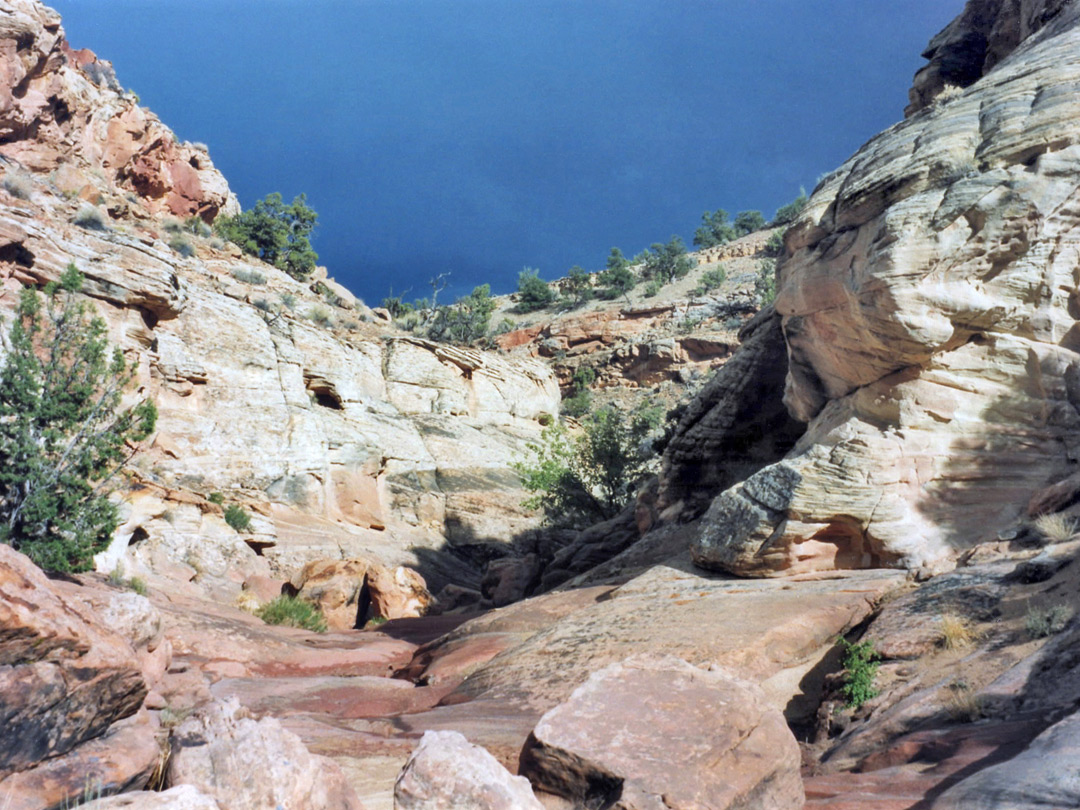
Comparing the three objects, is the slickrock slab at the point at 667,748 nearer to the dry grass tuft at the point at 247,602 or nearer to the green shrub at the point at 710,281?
the dry grass tuft at the point at 247,602

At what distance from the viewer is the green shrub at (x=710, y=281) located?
61.2m

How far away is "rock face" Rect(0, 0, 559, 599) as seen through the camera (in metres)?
23.9

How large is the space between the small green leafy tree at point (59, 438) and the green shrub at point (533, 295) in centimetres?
5487

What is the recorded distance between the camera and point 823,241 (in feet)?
49.8

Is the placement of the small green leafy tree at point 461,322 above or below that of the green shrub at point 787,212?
below

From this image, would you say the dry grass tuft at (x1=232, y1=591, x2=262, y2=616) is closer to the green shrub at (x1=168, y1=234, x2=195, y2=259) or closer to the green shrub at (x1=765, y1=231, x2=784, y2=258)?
the green shrub at (x1=168, y1=234, x2=195, y2=259)

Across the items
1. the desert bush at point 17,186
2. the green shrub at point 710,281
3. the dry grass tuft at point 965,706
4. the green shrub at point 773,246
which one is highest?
the green shrub at point 773,246

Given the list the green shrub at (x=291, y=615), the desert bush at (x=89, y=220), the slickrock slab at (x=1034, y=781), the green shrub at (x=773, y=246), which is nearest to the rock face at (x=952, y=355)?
the slickrock slab at (x=1034, y=781)

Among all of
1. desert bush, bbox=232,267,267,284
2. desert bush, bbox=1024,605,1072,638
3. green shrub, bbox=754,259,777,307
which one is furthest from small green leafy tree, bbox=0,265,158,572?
green shrub, bbox=754,259,777,307

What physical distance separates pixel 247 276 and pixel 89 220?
28.4 ft

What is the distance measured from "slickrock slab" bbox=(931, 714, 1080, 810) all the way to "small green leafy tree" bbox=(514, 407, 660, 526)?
2515 cm

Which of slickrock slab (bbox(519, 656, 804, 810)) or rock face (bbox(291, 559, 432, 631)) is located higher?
rock face (bbox(291, 559, 432, 631))

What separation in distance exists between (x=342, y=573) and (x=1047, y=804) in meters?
19.4

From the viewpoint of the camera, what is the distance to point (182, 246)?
3709cm
